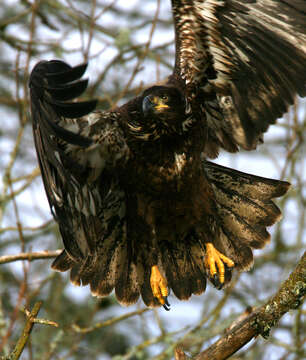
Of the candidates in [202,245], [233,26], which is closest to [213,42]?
[233,26]

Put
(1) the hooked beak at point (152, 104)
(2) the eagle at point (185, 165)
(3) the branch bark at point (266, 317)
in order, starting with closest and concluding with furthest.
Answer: (3) the branch bark at point (266, 317) < (1) the hooked beak at point (152, 104) < (2) the eagle at point (185, 165)

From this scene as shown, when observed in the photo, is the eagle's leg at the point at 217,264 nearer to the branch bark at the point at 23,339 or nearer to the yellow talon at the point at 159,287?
the yellow talon at the point at 159,287

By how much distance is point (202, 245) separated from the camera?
6.15 m

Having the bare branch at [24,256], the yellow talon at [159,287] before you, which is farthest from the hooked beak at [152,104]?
the yellow talon at [159,287]

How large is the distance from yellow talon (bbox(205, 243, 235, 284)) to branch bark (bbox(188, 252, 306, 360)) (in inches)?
57.8

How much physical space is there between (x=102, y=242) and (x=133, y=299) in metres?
0.60

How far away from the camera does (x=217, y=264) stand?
593 centimetres

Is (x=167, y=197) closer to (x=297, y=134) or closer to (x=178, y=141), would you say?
(x=178, y=141)

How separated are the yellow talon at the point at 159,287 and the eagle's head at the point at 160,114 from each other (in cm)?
129

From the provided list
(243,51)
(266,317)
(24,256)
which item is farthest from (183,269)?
(243,51)

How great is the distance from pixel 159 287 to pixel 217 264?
554 mm

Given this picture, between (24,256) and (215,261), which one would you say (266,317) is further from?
(24,256)

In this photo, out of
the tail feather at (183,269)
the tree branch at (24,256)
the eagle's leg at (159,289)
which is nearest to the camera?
the tree branch at (24,256)

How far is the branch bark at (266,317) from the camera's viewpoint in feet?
14.2
